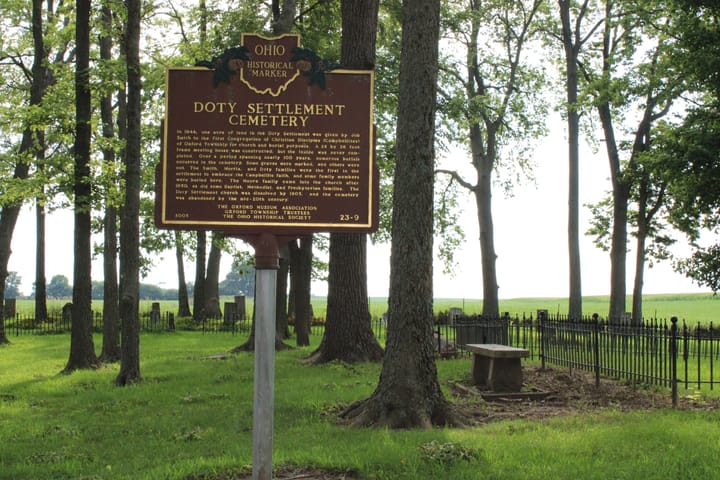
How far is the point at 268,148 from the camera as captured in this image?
6.51m

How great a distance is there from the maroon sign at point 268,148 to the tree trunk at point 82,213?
10.5m

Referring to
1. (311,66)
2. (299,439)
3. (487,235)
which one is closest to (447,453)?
(299,439)

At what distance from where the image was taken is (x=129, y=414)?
35.8ft

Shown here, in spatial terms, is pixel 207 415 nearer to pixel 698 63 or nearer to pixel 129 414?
pixel 129 414

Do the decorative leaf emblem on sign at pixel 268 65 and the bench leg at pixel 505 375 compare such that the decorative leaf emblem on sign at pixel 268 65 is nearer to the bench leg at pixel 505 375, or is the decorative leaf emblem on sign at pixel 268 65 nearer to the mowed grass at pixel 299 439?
the mowed grass at pixel 299 439

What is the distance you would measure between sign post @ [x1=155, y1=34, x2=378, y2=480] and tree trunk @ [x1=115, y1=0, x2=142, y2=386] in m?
→ 8.27

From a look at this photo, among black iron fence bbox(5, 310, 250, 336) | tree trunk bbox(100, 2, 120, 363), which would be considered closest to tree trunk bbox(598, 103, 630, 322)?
black iron fence bbox(5, 310, 250, 336)

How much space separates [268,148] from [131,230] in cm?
891

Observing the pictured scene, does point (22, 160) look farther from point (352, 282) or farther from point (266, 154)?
point (266, 154)

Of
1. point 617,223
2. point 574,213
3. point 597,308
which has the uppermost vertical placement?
point 574,213

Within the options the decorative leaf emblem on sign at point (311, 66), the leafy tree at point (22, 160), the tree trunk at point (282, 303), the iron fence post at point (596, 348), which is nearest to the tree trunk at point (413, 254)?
the decorative leaf emblem on sign at point (311, 66)

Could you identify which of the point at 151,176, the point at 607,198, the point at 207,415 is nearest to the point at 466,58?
the point at 607,198

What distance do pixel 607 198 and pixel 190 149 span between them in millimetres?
29612

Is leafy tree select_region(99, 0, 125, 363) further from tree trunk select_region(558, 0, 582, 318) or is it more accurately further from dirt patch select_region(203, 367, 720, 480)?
tree trunk select_region(558, 0, 582, 318)
